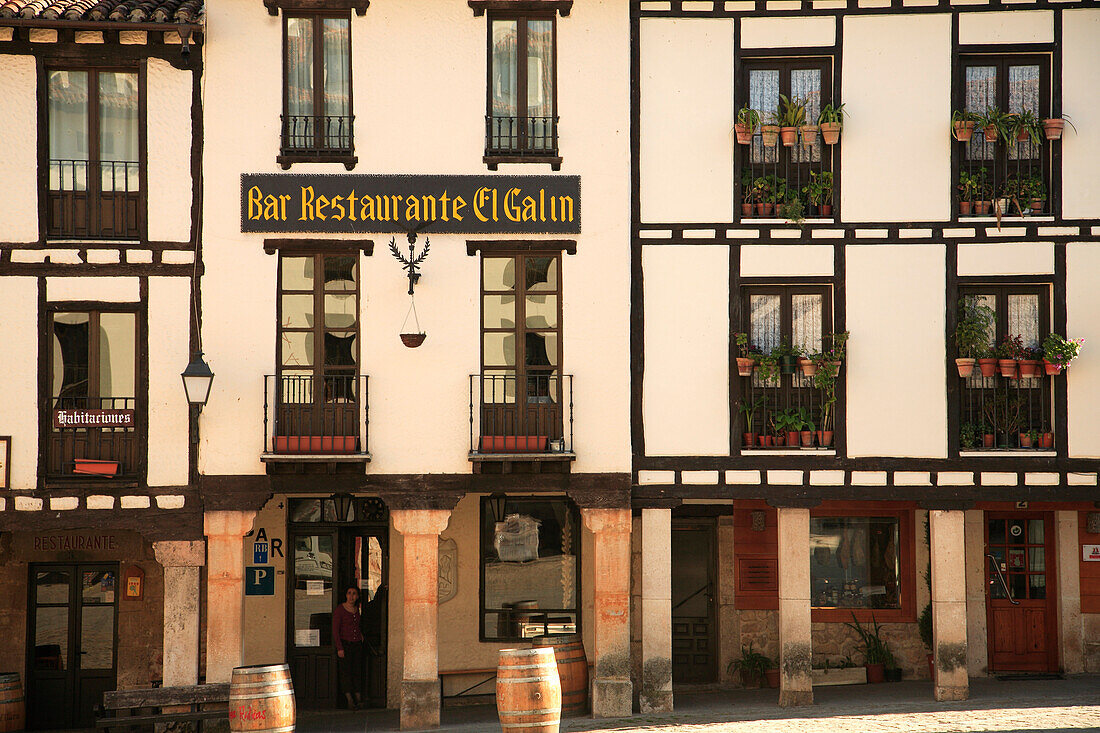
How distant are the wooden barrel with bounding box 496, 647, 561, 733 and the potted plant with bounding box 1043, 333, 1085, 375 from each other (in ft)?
23.0

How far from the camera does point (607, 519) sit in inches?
530

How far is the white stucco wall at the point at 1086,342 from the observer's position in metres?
13.5

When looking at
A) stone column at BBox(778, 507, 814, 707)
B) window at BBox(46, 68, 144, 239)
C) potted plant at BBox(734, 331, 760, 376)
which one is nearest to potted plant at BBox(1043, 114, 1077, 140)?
potted plant at BBox(734, 331, 760, 376)

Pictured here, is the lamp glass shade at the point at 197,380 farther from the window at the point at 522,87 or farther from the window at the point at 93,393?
the window at the point at 522,87

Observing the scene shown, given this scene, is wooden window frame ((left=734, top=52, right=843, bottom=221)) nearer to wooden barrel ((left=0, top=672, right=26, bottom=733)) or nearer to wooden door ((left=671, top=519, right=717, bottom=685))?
wooden door ((left=671, top=519, right=717, bottom=685))

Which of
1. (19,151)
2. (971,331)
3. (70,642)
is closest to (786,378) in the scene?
(971,331)

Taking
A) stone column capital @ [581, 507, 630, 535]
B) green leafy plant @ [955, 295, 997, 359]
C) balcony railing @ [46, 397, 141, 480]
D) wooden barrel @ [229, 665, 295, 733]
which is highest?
green leafy plant @ [955, 295, 997, 359]

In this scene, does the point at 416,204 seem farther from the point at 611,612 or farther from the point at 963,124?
the point at 963,124

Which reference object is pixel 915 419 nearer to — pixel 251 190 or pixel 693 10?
pixel 693 10

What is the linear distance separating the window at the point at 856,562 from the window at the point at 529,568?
3.43 meters

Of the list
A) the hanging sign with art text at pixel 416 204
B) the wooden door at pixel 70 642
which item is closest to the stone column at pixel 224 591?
the wooden door at pixel 70 642

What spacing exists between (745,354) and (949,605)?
389cm

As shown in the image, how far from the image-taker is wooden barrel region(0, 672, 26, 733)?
1341 cm

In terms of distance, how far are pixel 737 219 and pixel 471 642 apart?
21.6 feet
